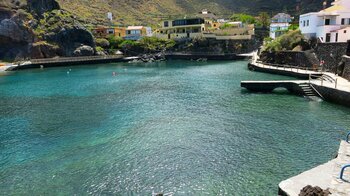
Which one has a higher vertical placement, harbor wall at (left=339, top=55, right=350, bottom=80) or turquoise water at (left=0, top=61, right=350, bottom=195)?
harbor wall at (left=339, top=55, right=350, bottom=80)

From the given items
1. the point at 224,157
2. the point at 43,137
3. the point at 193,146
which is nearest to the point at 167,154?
the point at 193,146

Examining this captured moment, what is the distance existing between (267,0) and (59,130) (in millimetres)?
202327

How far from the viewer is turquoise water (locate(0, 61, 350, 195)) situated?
17.4 meters

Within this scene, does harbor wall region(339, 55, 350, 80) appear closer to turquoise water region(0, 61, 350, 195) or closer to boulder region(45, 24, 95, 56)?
turquoise water region(0, 61, 350, 195)

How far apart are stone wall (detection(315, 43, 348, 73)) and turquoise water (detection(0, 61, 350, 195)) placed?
44.9 feet

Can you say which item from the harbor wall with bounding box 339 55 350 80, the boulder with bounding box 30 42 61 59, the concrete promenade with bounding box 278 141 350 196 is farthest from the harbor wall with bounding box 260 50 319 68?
the boulder with bounding box 30 42 61 59

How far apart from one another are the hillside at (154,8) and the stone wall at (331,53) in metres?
104

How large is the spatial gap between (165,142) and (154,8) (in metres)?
167

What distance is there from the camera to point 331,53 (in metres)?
47.3

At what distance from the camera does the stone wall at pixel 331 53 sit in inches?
1779

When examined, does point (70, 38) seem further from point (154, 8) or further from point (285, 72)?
point (154, 8)


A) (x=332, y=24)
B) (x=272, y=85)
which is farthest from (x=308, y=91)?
(x=332, y=24)

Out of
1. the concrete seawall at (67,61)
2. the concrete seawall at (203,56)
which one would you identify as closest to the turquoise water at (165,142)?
the concrete seawall at (67,61)

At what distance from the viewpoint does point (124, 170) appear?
747 inches
